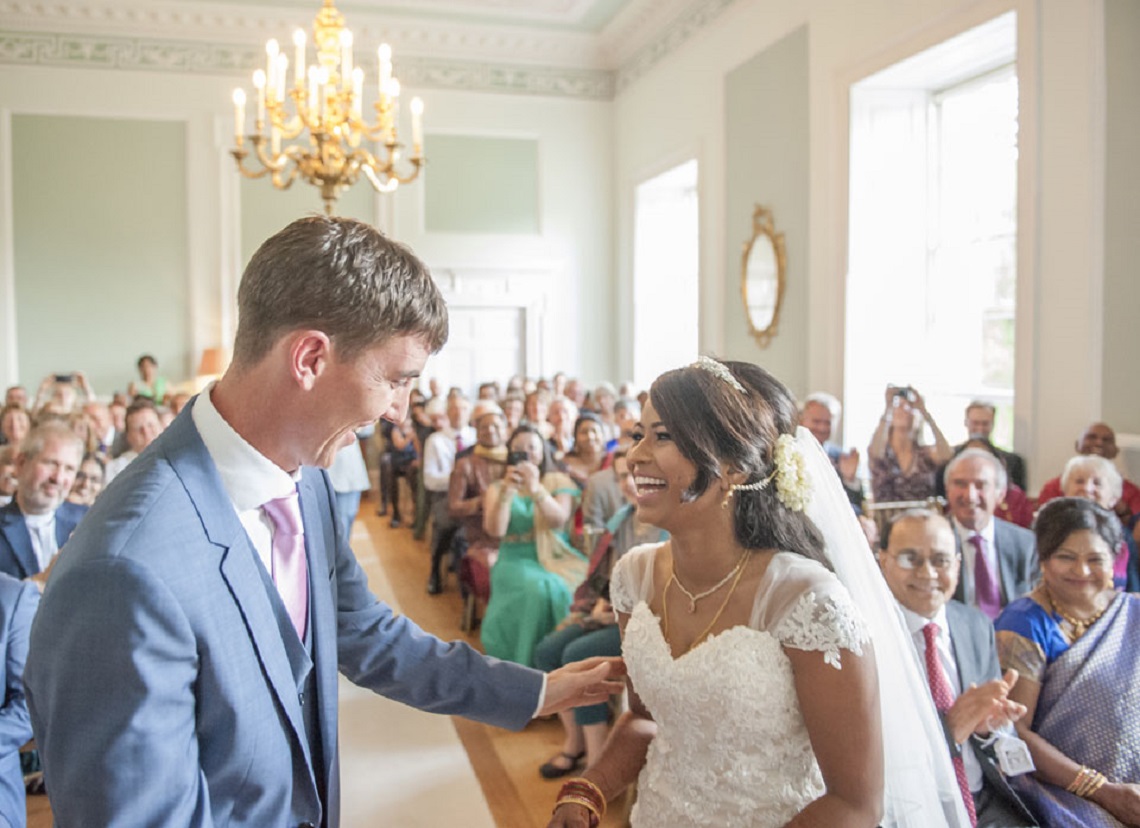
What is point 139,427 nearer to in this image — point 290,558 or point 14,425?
point 14,425

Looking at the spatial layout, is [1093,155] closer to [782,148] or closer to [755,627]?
[782,148]

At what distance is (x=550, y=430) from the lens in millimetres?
7031

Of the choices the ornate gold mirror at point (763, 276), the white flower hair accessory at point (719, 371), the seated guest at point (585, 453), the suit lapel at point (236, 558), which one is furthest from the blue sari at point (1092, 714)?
the ornate gold mirror at point (763, 276)

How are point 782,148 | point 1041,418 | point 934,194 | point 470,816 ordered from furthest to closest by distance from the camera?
point 782,148
point 934,194
point 1041,418
point 470,816

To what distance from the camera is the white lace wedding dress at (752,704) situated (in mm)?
1574

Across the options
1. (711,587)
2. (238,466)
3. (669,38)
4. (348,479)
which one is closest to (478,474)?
(348,479)

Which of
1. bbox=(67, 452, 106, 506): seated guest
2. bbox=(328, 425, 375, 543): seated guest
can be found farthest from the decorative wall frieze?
bbox=(67, 452, 106, 506): seated guest

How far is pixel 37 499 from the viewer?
330 centimetres

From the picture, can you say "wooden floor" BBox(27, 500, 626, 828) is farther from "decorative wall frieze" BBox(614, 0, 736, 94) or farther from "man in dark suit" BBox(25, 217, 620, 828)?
"decorative wall frieze" BBox(614, 0, 736, 94)

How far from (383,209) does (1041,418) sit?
811 cm

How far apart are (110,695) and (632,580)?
1.14 m

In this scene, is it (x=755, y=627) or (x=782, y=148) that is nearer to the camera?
(x=755, y=627)

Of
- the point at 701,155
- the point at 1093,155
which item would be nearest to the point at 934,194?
the point at 1093,155

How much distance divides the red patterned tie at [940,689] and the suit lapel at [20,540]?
2960 millimetres
